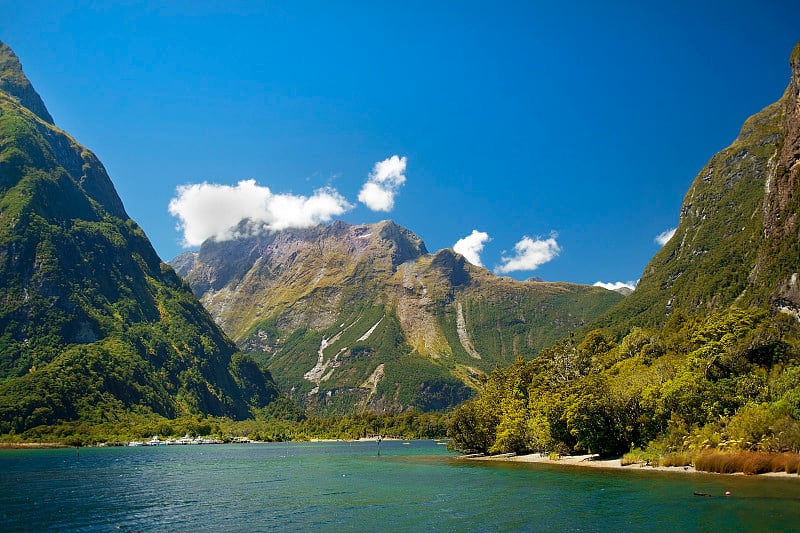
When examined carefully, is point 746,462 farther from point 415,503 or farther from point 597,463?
point 415,503

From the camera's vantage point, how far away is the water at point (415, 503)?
46812mm

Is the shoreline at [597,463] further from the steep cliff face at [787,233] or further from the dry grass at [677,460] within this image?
the steep cliff face at [787,233]

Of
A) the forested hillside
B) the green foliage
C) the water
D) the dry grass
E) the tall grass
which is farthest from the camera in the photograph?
the dry grass

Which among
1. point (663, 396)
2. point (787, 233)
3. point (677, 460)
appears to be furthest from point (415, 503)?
point (787, 233)

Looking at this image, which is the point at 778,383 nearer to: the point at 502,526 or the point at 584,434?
the point at 584,434

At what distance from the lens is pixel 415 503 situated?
61.6m

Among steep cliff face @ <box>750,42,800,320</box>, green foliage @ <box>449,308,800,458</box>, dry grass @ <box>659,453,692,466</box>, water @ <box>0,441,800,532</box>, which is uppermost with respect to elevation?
steep cliff face @ <box>750,42,800,320</box>

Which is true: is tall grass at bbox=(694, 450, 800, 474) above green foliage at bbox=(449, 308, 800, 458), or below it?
below

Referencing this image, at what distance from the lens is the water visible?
154ft

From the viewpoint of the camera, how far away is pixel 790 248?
18100 centimetres

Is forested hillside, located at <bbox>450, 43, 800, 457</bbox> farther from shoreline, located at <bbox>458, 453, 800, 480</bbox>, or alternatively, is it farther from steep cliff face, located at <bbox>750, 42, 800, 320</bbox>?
steep cliff face, located at <bbox>750, 42, 800, 320</bbox>

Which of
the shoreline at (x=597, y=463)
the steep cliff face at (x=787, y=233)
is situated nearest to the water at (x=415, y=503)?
the shoreline at (x=597, y=463)

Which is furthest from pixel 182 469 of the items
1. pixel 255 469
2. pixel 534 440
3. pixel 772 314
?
pixel 772 314

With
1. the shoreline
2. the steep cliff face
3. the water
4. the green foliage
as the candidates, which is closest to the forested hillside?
the green foliage
